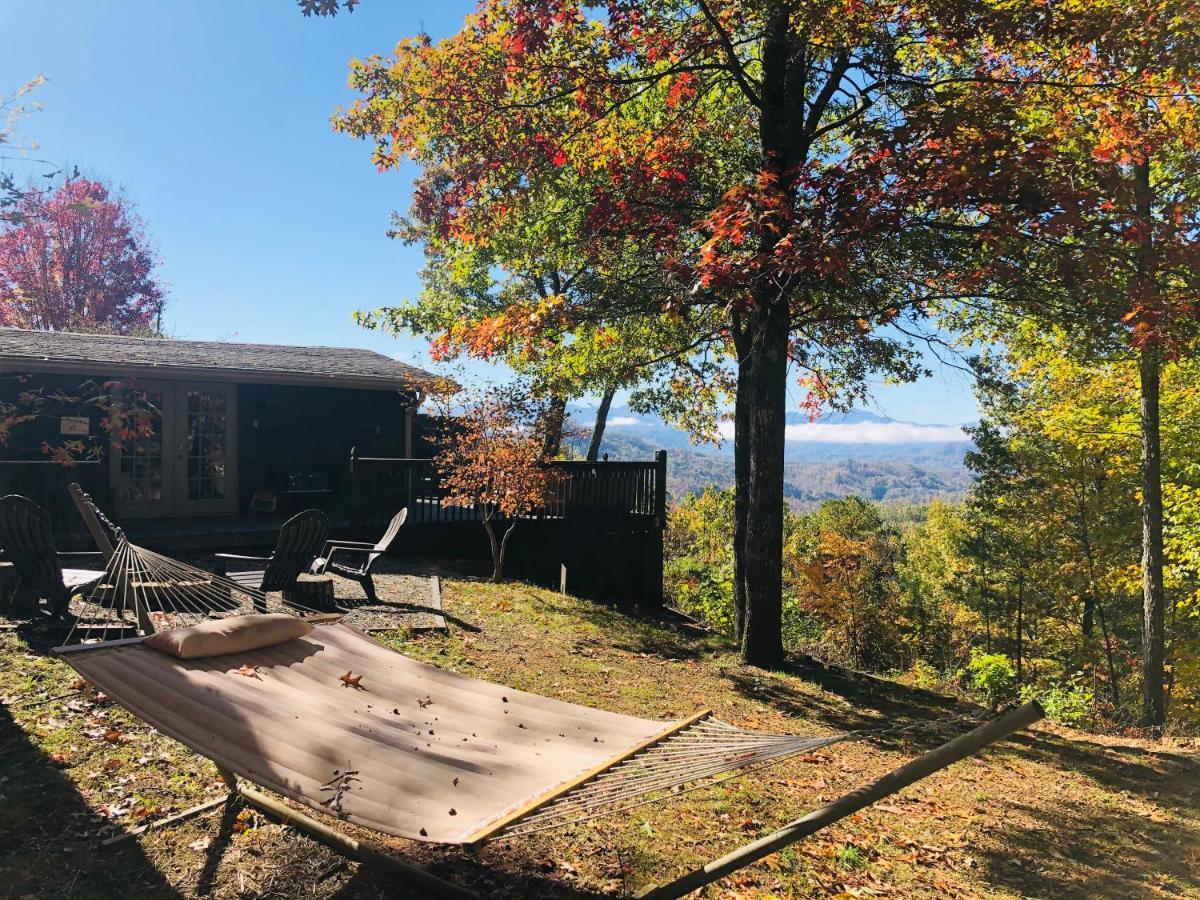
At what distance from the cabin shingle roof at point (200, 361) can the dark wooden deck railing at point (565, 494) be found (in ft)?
5.85

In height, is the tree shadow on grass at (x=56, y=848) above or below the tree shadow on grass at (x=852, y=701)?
above

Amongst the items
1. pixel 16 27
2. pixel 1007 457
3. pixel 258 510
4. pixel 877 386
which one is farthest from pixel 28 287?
pixel 1007 457

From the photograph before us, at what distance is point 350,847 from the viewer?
3.22 metres

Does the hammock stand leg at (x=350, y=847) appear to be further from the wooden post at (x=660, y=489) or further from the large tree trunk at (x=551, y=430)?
the wooden post at (x=660, y=489)

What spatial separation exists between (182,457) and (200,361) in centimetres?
172

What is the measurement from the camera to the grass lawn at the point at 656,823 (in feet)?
10.5

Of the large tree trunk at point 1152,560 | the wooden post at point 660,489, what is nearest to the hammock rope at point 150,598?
the wooden post at point 660,489

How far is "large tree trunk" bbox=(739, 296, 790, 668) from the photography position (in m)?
7.55

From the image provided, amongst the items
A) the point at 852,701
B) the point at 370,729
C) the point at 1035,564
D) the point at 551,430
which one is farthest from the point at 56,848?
the point at 1035,564

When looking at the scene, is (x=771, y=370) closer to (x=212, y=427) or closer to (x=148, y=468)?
(x=212, y=427)

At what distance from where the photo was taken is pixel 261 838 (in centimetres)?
345

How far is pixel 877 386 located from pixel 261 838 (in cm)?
1015

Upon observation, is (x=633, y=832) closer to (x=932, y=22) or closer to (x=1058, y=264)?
(x=1058, y=264)

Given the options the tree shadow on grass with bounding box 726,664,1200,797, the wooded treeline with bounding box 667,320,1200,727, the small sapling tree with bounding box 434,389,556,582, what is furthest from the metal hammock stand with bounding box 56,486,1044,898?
the wooded treeline with bounding box 667,320,1200,727
